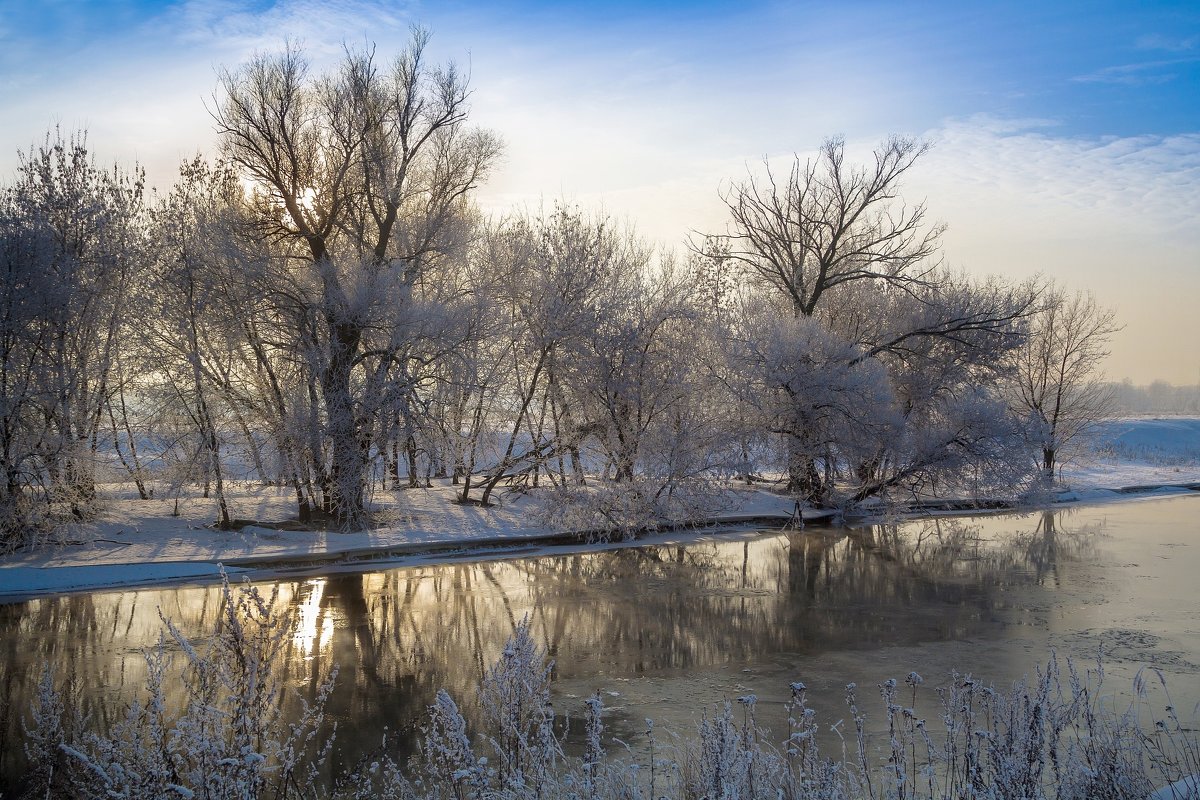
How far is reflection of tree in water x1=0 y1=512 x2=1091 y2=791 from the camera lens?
10.2m

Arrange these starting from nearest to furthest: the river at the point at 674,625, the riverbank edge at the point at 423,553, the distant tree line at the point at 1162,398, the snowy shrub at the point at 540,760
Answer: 1. the snowy shrub at the point at 540,760
2. the river at the point at 674,625
3. the riverbank edge at the point at 423,553
4. the distant tree line at the point at 1162,398

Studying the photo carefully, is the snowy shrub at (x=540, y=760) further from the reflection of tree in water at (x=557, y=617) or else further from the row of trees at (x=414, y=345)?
the row of trees at (x=414, y=345)

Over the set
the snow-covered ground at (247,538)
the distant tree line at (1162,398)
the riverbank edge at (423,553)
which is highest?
the distant tree line at (1162,398)

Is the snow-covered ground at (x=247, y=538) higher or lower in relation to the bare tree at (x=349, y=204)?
lower

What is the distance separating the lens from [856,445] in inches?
960

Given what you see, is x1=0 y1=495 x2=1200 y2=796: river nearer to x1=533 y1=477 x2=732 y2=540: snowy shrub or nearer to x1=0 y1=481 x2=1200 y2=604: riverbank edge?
x1=0 y1=481 x2=1200 y2=604: riverbank edge

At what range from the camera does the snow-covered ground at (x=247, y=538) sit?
1615 cm

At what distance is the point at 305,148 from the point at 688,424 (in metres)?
12.2

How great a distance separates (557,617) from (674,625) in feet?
5.82

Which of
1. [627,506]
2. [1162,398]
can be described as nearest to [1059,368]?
[627,506]

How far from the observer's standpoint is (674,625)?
12750 millimetres

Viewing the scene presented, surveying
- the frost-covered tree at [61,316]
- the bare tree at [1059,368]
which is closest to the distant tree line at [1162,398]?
the bare tree at [1059,368]

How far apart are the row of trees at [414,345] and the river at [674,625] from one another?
4469 mm

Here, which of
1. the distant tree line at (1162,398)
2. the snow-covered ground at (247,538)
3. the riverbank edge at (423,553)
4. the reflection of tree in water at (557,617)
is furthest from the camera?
the distant tree line at (1162,398)
